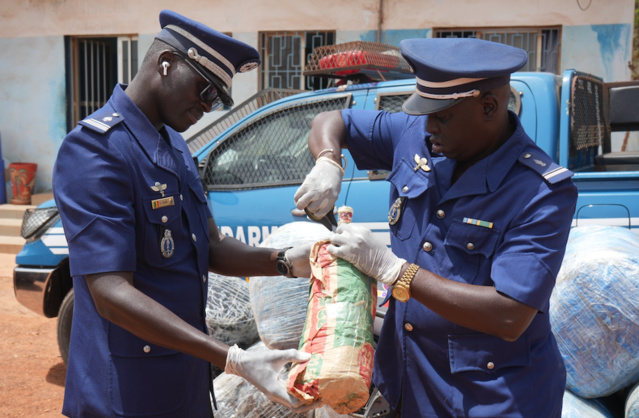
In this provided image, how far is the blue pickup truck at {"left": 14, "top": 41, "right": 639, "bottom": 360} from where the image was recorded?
398 cm

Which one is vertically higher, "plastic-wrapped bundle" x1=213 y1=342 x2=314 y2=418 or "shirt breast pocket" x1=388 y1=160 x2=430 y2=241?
"shirt breast pocket" x1=388 y1=160 x2=430 y2=241

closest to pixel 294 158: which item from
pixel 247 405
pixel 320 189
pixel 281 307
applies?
pixel 281 307

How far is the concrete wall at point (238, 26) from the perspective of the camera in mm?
8508

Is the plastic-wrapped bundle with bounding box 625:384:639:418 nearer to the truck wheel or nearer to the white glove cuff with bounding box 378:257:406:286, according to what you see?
the white glove cuff with bounding box 378:257:406:286

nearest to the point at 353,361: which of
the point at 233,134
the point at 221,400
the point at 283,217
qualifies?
the point at 221,400

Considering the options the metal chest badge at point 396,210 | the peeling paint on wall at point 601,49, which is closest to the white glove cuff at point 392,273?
the metal chest badge at point 396,210

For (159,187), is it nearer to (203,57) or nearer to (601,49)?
(203,57)

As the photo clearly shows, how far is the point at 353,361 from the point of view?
2018 millimetres

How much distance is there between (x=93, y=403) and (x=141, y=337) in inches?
10.5

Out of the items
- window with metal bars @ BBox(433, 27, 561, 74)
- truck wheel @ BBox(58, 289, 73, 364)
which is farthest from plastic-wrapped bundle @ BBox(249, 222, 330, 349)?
window with metal bars @ BBox(433, 27, 561, 74)

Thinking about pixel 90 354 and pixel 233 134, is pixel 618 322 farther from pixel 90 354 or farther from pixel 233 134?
pixel 233 134

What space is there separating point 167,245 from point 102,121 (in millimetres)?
414

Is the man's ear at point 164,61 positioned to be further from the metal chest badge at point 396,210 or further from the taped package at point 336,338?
the metal chest badge at point 396,210

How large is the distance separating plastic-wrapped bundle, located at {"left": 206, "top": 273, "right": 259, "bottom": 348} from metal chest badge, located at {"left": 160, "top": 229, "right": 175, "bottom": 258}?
6.78ft
